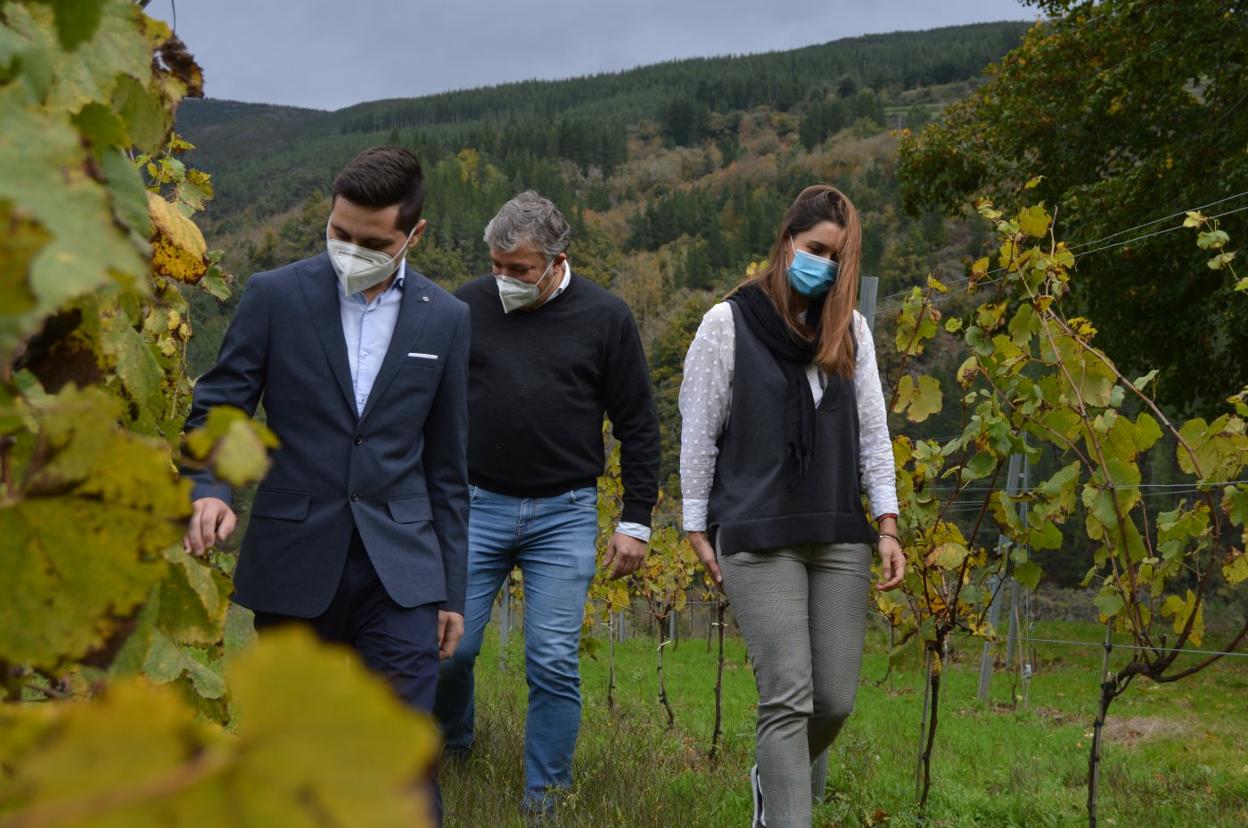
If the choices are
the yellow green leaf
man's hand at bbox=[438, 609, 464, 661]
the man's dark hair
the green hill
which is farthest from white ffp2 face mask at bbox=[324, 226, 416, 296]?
the green hill

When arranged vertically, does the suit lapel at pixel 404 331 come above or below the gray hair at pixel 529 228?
below

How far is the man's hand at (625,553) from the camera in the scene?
4523 mm

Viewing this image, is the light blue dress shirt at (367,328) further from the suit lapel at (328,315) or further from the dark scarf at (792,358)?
the dark scarf at (792,358)

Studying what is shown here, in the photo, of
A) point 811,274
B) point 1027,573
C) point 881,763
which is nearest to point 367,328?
point 811,274

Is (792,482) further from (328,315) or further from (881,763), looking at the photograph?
(881,763)

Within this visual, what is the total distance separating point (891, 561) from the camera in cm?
397

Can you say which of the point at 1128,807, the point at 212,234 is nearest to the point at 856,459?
the point at 1128,807

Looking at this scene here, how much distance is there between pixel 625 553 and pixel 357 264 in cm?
172

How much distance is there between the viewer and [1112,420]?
13.9ft

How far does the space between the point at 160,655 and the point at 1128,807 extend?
5333 millimetres

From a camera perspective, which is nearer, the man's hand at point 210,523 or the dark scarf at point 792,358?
the man's hand at point 210,523

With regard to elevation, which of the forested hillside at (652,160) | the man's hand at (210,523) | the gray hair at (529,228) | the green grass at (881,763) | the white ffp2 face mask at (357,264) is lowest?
the green grass at (881,763)

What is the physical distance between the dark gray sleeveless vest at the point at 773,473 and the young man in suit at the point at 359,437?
0.86 meters

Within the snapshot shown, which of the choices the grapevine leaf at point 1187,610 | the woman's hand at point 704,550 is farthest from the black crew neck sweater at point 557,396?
the grapevine leaf at point 1187,610
